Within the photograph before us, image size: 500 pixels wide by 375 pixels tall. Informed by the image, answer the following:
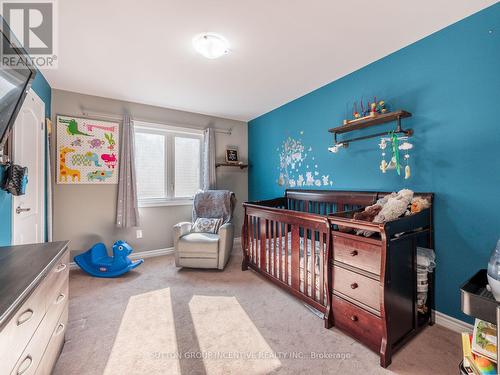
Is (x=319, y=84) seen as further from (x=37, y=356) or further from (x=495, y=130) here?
(x=37, y=356)

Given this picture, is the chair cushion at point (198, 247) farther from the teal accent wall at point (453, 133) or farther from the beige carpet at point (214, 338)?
the teal accent wall at point (453, 133)

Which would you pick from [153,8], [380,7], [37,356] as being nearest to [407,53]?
[380,7]

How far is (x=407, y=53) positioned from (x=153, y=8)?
209cm

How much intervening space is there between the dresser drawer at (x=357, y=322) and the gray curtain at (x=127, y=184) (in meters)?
2.73

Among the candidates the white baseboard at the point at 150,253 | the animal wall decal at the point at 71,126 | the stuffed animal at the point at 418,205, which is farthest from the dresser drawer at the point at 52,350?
the stuffed animal at the point at 418,205

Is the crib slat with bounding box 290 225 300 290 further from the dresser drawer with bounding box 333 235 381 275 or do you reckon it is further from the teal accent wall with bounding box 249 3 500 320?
the teal accent wall with bounding box 249 3 500 320

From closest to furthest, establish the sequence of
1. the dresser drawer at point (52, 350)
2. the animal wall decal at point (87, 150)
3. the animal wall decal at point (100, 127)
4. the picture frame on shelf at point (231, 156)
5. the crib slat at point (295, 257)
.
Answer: the dresser drawer at point (52, 350)
the crib slat at point (295, 257)
the animal wall decal at point (87, 150)
the animal wall decal at point (100, 127)
the picture frame on shelf at point (231, 156)

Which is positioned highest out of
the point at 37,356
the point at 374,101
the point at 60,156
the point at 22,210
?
the point at 374,101

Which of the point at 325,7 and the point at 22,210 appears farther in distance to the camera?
the point at 22,210

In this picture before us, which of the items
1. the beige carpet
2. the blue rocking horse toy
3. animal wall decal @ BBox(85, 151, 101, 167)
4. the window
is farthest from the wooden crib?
animal wall decal @ BBox(85, 151, 101, 167)

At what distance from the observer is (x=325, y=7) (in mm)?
1551

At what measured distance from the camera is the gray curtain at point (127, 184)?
123 inches

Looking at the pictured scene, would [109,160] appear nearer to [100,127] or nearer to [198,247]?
[100,127]

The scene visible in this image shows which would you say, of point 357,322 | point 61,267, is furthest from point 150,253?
point 357,322
